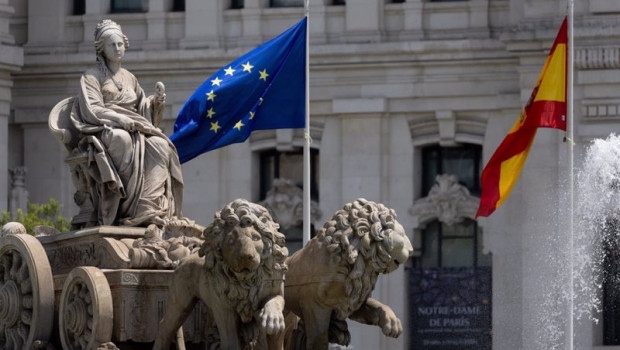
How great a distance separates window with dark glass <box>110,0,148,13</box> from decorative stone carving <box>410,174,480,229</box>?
7.69m

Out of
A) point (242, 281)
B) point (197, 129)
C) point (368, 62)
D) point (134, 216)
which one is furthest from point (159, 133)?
point (368, 62)

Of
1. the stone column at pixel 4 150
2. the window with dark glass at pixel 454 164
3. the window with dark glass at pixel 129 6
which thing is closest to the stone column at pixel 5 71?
the stone column at pixel 4 150

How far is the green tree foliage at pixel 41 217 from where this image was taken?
172 ft

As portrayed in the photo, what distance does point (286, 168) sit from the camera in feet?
203

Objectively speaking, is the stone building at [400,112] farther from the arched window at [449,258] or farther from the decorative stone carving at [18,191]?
the decorative stone carving at [18,191]

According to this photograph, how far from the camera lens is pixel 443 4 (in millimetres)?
60719

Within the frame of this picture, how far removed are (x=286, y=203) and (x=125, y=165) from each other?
106 feet

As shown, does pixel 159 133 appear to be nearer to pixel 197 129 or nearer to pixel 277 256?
pixel 277 256

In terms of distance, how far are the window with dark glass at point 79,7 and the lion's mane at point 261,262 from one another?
37.5m

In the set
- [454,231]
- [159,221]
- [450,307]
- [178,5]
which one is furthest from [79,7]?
[159,221]

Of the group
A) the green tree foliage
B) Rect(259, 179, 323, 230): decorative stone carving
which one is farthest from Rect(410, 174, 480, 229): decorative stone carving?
the green tree foliage

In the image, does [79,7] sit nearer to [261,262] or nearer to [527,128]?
Answer: [527,128]

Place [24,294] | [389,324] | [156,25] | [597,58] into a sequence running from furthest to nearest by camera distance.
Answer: [156,25], [597,58], [24,294], [389,324]

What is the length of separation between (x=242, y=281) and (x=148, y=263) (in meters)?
1.71
